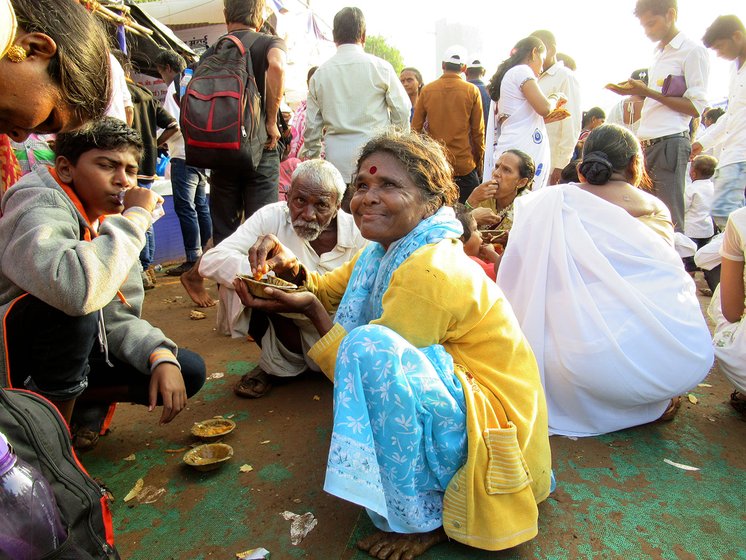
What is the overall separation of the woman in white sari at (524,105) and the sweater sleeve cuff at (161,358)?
3.78 m

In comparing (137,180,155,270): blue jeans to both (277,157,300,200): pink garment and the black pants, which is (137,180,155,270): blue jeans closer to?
(277,157,300,200): pink garment

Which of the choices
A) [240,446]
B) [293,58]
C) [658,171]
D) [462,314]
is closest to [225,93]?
[240,446]

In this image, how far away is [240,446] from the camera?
8.41ft

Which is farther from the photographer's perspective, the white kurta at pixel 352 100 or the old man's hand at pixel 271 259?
the white kurta at pixel 352 100

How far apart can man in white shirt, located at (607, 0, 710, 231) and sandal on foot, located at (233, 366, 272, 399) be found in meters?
4.05

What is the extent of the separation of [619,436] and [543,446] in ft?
3.33

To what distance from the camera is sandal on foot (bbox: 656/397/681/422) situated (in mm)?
2814

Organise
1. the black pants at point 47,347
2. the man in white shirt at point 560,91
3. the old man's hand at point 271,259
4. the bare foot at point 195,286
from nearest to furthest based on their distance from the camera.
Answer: the black pants at point 47,347, the old man's hand at point 271,259, the bare foot at point 195,286, the man in white shirt at point 560,91

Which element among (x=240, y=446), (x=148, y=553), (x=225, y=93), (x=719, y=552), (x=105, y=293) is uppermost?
(x=225, y=93)

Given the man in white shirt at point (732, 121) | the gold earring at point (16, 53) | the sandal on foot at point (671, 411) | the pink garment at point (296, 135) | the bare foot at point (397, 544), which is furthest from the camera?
the pink garment at point (296, 135)

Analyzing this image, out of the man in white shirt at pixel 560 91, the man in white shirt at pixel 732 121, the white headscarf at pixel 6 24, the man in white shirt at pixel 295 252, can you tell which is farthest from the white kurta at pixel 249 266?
the man in white shirt at pixel 732 121

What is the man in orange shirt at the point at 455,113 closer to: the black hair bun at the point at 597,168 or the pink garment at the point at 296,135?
the pink garment at the point at 296,135

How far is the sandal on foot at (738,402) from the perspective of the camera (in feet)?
9.73

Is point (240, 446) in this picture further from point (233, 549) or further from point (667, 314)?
point (667, 314)
